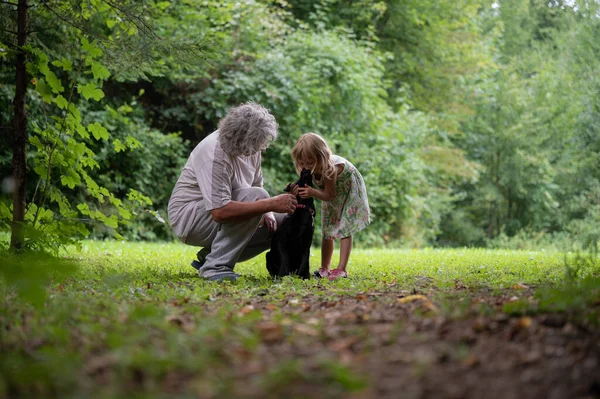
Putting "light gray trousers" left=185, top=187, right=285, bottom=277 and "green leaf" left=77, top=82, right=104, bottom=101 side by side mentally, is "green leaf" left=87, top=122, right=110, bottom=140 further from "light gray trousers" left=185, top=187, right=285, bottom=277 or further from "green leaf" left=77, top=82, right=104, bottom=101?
"light gray trousers" left=185, top=187, right=285, bottom=277

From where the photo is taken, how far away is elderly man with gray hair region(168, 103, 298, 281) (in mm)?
5070

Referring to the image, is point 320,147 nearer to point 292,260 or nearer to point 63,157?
point 292,260

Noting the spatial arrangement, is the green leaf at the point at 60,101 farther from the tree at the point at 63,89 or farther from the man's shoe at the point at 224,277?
the man's shoe at the point at 224,277

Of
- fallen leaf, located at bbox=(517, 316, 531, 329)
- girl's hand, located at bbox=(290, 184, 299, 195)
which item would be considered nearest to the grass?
fallen leaf, located at bbox=(517, 316, 531, 329)

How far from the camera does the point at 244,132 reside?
5.12 meters

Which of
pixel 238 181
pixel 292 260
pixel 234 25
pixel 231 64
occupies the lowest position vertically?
pixel 292 260

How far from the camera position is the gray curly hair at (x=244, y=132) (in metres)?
5.11

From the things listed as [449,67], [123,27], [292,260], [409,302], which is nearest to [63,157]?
[123,27]

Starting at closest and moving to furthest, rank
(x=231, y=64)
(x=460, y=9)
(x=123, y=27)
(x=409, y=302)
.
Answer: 1. (x=409, y=302)
2. (x=123, y=27)
3. (x=231, y=64)
4. (x=460, y=9)

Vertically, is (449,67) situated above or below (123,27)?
above

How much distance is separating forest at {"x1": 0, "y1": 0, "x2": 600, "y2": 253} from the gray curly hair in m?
1.11

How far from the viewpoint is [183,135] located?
13516 mm

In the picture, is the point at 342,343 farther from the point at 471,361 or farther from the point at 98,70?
the point at 98,70

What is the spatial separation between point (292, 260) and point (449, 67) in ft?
50.2
